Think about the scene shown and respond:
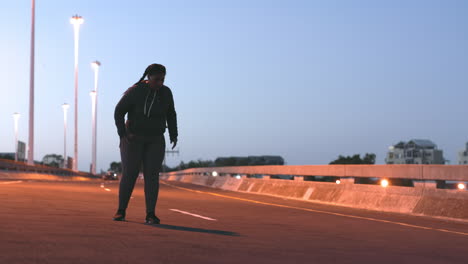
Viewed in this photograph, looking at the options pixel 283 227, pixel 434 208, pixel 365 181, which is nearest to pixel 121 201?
pixel 283 227

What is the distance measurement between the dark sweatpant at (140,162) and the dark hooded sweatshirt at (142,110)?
13 centimetres

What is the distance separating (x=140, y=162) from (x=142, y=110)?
707 mm

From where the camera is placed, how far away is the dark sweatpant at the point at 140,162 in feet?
→ 32.4

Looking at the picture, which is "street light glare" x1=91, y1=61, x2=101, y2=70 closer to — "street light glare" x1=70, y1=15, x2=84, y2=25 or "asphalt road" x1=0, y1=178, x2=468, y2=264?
"street light glare" x1=70, y1=15, x2=84, y2=25

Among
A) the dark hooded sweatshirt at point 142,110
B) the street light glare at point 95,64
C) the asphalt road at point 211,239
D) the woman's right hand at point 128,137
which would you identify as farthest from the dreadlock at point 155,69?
the street light glare at point 95,64

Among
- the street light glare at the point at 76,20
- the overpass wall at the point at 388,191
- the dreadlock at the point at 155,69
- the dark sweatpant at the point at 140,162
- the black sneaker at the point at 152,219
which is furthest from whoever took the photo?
the street light glare at the point at 76,20

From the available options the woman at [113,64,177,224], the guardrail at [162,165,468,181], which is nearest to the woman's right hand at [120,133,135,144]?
the woman at [113,64,177,224]

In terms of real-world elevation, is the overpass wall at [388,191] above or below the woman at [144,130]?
below

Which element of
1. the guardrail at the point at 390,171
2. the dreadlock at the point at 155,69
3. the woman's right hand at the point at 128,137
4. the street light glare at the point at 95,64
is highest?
the street light glare at the point at 95,64

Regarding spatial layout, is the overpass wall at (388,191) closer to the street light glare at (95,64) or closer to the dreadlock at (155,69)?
the dreadlock at (155,69)

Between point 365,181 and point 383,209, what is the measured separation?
289cm

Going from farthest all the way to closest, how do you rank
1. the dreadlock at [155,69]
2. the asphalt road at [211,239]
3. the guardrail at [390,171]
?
the guardrail at [390,171] → the dreadlock at [155,69] → the asphalt road at [211,239]

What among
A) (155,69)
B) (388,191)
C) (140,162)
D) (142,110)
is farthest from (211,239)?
(388,191)

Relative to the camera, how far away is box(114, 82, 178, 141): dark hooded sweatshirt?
979 centimetres
